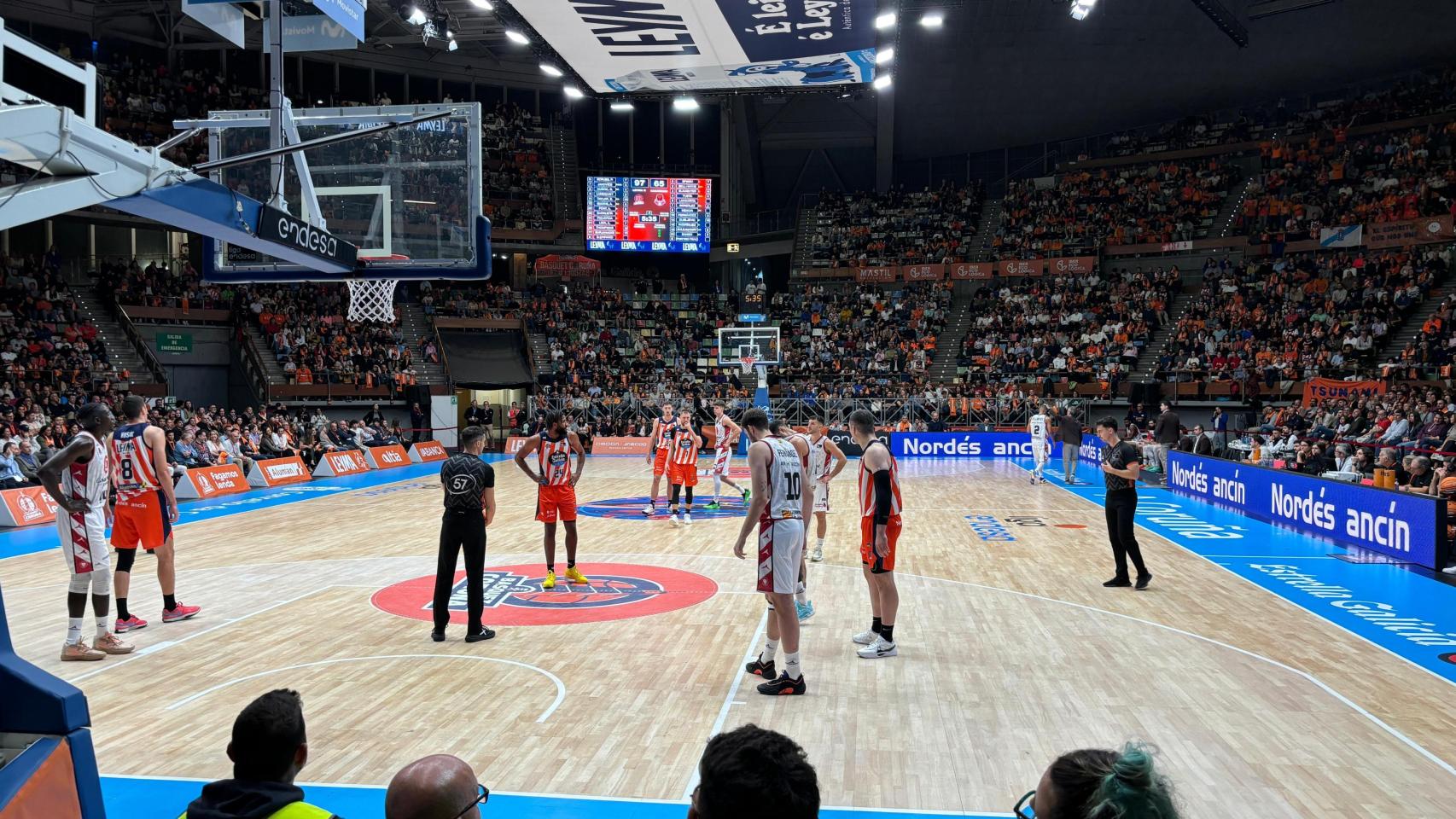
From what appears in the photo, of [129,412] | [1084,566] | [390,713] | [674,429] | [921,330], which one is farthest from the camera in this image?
[921,330]

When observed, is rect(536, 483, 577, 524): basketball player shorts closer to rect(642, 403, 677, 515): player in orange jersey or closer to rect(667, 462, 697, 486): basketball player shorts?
rect(667, 462, 697, 486): basketball player shorts

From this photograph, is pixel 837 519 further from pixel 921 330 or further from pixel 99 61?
pixel 99 61

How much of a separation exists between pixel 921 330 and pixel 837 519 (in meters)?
22.4

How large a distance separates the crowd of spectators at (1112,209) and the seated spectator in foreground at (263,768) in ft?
123

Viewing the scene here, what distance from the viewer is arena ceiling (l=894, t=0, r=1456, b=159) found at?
33.2m

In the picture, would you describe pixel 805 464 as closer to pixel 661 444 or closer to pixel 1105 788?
pixel 1105 788

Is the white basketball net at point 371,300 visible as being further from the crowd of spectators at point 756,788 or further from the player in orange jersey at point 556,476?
the crowd of spectators at point 756,788

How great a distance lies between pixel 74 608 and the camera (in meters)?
7.63

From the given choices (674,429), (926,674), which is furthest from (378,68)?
(926,674)

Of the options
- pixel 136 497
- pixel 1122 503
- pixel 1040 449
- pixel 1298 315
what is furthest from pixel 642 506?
pixel 1298 315

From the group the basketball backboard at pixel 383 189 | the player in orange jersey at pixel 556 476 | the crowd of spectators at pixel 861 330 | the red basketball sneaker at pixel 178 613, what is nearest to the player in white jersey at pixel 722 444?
the player in orange jersey at pixel 556 476

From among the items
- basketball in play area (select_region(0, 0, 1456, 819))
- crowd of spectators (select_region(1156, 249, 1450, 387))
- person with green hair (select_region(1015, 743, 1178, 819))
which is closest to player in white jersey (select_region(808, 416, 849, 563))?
basketball in play area (select_region(0, 0, 1456, 819))

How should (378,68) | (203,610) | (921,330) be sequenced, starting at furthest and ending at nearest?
(378,68)
(921,330)
(203,610)

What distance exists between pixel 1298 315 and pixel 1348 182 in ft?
21.4
